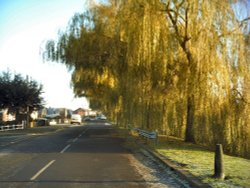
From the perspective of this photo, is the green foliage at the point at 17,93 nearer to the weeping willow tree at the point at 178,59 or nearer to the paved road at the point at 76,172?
the weeping willow tree at the point at 178,59

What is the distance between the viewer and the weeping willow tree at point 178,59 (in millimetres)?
20062

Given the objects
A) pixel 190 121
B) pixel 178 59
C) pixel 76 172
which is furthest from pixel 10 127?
pixel 76 172

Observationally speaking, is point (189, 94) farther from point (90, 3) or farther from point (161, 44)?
point (90, 3)

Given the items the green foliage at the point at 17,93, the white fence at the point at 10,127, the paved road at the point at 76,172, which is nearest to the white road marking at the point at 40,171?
the paved road at the point at 76,172

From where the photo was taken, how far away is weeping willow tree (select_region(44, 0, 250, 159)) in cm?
2006

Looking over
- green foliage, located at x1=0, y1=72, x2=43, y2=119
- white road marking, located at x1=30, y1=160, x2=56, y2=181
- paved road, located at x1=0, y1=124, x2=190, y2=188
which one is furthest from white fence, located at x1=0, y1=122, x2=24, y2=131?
white road marking, located at x1=30, y1=160, x2=56, y2=181

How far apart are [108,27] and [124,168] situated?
13.9 meters

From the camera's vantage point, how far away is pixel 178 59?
22359mm

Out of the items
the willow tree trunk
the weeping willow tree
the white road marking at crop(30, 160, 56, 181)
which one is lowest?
the white road marking at crop(30, 160, 56, 181)

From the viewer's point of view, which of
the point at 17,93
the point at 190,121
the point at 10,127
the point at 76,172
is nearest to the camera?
the point at 76,172

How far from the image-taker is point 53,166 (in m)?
13.3

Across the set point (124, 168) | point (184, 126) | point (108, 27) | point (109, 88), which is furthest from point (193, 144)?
point (109, 88)

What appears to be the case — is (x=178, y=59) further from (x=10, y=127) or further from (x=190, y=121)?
(x=10, y=127)

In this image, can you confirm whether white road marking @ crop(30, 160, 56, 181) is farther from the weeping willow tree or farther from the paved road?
the weeping willow tree
